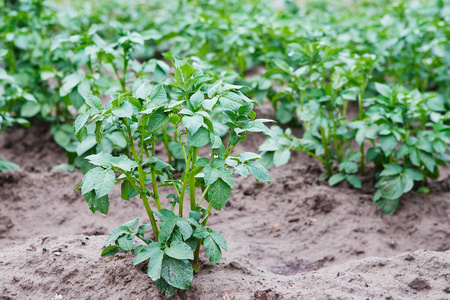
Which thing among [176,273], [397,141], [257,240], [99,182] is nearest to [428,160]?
[397,141]

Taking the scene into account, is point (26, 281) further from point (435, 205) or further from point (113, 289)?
point (435, 205)

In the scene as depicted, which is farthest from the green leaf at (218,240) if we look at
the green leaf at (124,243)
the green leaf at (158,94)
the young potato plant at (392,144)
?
the young potato plant at (392,144)

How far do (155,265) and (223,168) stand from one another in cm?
47

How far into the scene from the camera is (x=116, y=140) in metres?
2.96

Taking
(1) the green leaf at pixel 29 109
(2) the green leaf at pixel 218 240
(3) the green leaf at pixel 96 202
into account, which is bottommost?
(1) the green leaf at pixel 29 109

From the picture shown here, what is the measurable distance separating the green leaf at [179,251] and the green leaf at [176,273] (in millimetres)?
52

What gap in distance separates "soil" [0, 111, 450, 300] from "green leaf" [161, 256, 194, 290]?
0.16m

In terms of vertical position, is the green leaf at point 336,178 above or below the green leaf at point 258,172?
below

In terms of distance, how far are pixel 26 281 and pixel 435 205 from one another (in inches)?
100

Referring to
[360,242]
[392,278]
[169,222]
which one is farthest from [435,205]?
[169,222]

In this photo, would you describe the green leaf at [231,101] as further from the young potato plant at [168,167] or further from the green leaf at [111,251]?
the green leaf at [111,251]

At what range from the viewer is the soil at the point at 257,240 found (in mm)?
2031

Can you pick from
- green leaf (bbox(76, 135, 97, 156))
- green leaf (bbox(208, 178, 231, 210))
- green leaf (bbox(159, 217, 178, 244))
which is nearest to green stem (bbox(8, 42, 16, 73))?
green leaf (bbox(76, 135, 97, 156))

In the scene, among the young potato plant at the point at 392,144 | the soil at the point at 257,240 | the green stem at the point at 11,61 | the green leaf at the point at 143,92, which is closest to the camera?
the green leaf at the point at 143,92
